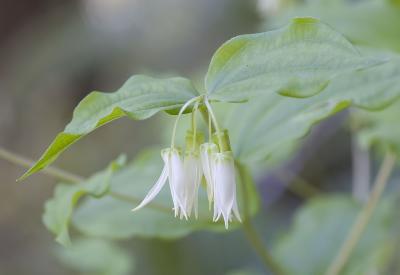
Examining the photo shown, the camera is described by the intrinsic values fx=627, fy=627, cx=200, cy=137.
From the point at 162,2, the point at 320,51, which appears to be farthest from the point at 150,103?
the point at 162,2

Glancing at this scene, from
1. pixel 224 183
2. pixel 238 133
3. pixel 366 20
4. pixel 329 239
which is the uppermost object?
pixel 366 20

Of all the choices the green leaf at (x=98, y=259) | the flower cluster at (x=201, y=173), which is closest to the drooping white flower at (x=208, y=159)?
the flower cluster at (x=201, y=173)

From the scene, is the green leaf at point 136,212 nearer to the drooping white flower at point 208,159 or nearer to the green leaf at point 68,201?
the green leaf at point 68,201

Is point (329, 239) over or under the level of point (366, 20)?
under

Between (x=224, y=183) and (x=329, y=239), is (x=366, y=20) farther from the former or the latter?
(x=224, y=183)

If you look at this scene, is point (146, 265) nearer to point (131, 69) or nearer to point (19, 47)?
point (131, 69)

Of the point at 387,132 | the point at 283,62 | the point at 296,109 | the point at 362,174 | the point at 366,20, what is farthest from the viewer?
the point at 362,174

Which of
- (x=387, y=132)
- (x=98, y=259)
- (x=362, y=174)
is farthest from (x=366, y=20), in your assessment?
(x=98, y=259)
